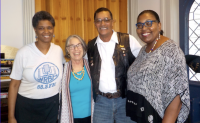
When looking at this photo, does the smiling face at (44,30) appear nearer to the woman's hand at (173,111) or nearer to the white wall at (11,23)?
the white wall at (11,23)

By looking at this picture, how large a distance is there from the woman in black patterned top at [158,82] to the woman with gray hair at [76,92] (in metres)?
0.50

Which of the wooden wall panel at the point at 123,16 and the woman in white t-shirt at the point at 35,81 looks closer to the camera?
the woman in white t-shirt at the point at 35,81

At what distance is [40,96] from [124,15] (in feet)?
8.06

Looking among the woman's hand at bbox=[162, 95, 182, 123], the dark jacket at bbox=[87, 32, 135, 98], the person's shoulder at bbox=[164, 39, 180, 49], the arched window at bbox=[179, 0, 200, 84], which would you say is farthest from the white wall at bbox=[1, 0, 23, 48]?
the arched window at bbox=[179, 0, 200, 84]

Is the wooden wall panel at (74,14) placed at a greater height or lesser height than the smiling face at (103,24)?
greater

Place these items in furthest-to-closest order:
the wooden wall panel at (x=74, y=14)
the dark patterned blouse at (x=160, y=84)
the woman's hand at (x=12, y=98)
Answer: the wooden wall panel at (x=74, y=14), the woman's hand at (x=12, y=98), the dark patterned blouse at (x=160, y=84)

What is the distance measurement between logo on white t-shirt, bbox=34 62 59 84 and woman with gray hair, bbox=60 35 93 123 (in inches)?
4.8

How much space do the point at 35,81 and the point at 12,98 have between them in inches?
10.5

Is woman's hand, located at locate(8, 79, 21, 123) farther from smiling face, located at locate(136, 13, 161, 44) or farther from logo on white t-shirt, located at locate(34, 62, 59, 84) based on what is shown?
smiling face, located at locate(136, 13, 161, 44)

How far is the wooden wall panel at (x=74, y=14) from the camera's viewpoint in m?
2.74

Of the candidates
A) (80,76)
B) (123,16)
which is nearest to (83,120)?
(80,76)

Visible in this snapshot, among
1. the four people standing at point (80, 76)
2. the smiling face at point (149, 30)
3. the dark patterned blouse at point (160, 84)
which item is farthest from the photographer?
the four people standing at point (80, 76)

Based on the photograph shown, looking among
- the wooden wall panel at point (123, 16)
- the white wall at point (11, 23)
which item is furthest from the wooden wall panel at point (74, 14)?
the white wall at point (11, 23)

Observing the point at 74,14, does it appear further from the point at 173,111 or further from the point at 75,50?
the point at 173,111
